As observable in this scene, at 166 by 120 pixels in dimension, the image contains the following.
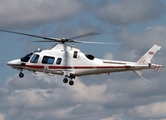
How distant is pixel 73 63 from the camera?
13138 centimetres

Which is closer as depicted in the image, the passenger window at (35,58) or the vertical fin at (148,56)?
the vertical fin at (148,56)

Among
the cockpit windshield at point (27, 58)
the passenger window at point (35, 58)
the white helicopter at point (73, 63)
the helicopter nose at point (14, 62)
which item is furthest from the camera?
the helicopter nose at point (14, 62)

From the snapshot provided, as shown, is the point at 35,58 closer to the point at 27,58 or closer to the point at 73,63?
the point at 27,58

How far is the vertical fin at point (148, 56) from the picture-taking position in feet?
427

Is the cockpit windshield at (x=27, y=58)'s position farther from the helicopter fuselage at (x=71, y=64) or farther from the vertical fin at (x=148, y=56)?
the vertical fin at (x=148, y=56)

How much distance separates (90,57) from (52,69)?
6.43 m

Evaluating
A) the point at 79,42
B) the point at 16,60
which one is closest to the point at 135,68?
the point at 79,42

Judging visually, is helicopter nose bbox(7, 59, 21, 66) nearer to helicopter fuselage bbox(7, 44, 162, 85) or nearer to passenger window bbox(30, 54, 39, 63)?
helicopter fuselage bbox(7, 44, 162, 85)

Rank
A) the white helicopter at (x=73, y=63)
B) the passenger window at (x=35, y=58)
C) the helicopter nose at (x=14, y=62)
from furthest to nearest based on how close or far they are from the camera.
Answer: the helicopter nose at (x=14, y=62) → the passenger window at (x=35, y=58) → the white helicopter at (x=73, y=63)

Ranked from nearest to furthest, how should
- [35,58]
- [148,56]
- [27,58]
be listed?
[148,56]
[35,58]
[27,58]

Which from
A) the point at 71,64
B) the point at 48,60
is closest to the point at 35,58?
the point at 48,60

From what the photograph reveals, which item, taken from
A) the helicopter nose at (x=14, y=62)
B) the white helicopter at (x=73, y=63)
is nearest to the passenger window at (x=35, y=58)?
the white helicopter at (x=73, y=63)

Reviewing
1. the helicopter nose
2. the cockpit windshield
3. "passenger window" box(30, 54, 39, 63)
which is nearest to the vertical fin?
"passenger window" box(30, 54, 39, 63)

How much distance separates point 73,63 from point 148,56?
11917 millimetres
